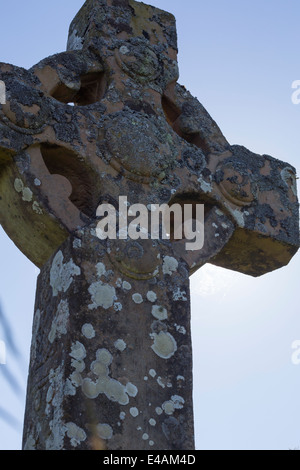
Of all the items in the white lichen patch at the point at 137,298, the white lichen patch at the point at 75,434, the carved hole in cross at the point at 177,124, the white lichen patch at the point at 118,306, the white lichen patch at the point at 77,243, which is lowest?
the white lichen patch at the point at 75,434

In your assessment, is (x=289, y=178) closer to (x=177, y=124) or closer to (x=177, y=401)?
(x=177, y=124)

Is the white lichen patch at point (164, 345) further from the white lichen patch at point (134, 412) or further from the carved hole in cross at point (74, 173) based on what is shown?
the carved hole in cross at point (74, 173)

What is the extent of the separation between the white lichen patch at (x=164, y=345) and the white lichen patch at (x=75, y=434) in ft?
2.00

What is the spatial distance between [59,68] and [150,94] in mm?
600

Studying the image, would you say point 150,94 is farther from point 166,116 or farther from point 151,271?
point 151,271

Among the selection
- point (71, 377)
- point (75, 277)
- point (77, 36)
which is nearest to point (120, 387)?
point (71, 377)

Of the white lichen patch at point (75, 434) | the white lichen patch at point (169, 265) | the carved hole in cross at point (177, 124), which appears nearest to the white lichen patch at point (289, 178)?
the carved hole in cross at point (177, 124)

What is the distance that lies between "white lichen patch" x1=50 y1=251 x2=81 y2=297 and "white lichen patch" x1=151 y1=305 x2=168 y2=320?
1.44 feet

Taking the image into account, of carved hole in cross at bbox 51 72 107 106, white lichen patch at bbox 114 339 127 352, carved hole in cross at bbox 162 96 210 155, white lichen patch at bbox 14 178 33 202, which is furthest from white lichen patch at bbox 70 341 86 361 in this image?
carved hole in cross at bbox 162 96 210 155

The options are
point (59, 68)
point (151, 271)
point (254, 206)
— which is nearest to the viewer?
point (151, 271)

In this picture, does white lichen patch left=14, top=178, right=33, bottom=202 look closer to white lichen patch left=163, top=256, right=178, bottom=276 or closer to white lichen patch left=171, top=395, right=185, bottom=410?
white lichen patch left=163, top=256, right=178, bottom=276

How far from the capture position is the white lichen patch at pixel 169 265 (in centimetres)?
418

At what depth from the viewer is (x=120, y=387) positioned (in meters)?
3.67

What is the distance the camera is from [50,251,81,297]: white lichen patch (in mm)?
3857
